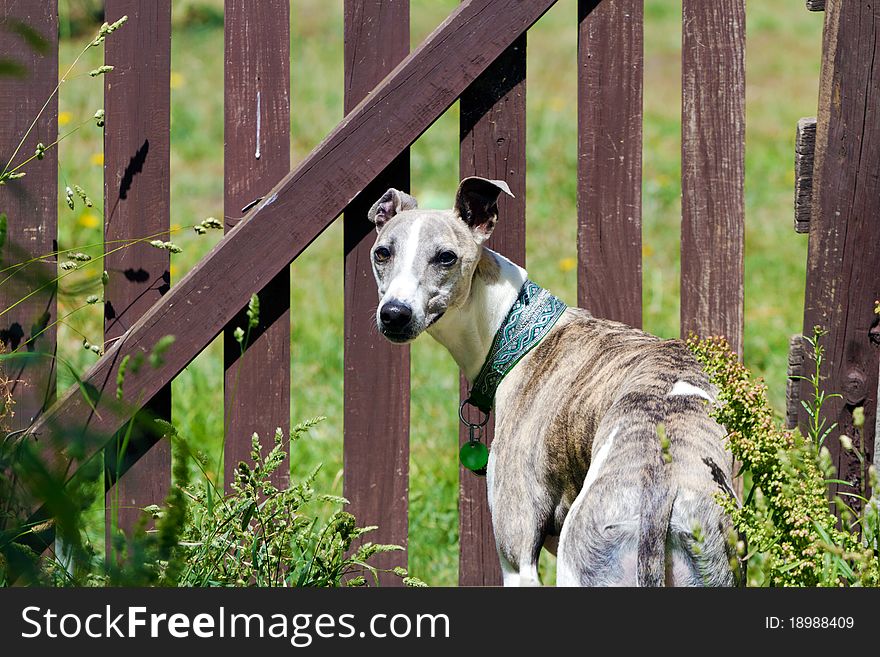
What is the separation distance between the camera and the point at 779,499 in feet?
9.34

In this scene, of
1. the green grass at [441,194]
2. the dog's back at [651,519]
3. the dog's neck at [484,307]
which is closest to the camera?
the dog's back at [651,519]

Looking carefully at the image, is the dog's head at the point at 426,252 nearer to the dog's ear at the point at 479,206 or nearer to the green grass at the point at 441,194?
the dog's ear at the point at 479,206

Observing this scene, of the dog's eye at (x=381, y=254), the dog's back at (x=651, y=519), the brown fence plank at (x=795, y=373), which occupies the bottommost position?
the dog's back at (x=651, y=519)

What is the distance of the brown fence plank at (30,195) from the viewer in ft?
11.7

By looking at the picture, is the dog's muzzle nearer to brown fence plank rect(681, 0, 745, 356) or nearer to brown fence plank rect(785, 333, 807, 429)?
brown fence plank rect(681, 0, 745, 356)

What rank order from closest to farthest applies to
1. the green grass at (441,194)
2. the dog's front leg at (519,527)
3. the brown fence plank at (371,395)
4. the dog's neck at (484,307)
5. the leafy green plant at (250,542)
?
the leafy green plant at (250,542) → the dog's front leg at (519,527) → the dog's neck at (484,307) → the brown fence plank at (371,395) → the green grass at (441,194)

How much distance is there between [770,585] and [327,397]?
3000mm

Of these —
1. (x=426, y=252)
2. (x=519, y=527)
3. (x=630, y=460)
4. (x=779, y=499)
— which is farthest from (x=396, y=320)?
(x=779, y=499)

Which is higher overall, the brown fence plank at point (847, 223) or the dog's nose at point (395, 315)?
the brown fence plank at point (847, 223)

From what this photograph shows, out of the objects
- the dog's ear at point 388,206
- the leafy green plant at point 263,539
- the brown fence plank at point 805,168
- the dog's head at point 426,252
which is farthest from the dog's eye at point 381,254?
the brown fence plank at point 805,168

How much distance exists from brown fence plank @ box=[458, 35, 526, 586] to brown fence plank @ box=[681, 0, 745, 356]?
518 millimetres

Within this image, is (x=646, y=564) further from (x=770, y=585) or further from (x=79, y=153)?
(x=79, y=153)

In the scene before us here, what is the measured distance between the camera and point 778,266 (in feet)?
22.6

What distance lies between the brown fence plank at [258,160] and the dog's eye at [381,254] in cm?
32
